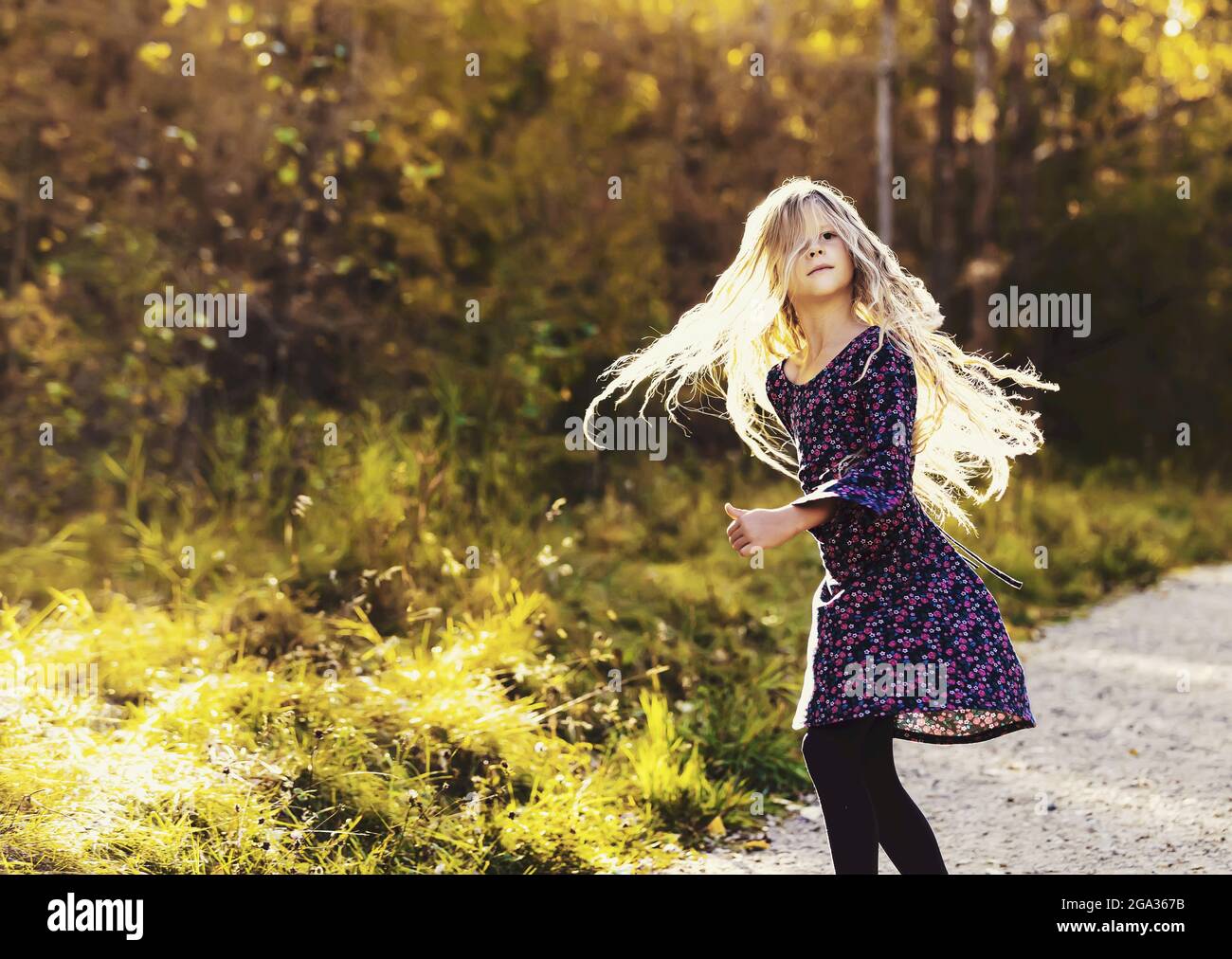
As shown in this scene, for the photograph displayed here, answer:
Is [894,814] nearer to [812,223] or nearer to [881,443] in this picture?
[881,443]

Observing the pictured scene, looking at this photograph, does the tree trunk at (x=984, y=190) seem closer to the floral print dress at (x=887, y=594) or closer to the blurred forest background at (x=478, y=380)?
→ the blurred forest background at (x=478, y=380)

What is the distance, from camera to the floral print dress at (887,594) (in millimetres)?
3018

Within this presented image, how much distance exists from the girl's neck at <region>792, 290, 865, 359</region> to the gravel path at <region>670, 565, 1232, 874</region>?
71.4 inches

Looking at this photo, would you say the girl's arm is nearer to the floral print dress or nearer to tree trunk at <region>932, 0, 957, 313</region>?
the floral print dress

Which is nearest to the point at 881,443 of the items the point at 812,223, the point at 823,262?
the point at 823,262

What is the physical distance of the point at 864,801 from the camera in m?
3.05

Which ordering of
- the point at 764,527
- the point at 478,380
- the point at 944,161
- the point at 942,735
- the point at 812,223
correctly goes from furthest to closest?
the point at 944,161 → the point at 478,380 → the point at 812,223 → the point at 942,735 → the point at 764,527

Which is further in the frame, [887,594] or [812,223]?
[812,223]

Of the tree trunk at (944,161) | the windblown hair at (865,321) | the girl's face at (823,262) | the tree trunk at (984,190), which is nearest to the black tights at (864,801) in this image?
the windblown hair at (865,321)

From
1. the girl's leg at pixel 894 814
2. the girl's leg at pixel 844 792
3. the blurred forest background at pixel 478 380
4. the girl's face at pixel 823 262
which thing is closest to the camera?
the girl's leg at pixel 844 792

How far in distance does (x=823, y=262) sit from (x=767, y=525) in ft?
2.50

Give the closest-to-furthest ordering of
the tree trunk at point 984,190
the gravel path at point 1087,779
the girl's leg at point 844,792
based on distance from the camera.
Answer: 1. the girl's leg at point 844,792
2. the gravel path at point 1087,779
3. the tree trunk at point 984,190

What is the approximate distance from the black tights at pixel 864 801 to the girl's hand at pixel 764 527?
0.50m

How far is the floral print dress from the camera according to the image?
3018mm
